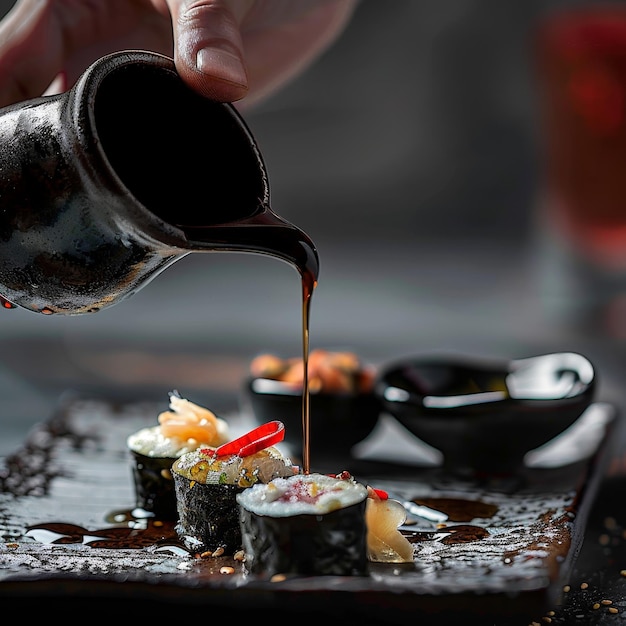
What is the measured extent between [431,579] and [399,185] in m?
5.65

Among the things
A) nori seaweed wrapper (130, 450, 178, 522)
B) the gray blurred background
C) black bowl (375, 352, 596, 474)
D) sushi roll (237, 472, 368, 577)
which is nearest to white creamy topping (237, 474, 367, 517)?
sushi roll (237, 472, 368, 577)

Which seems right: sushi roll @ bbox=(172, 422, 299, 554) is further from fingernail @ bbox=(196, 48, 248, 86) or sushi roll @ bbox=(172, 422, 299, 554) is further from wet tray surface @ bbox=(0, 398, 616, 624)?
fingernail @ bbox=(196, 48, 248, 86)

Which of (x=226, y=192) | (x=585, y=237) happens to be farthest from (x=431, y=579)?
(x=585, y=237)

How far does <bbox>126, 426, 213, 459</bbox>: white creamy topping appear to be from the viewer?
2.78m

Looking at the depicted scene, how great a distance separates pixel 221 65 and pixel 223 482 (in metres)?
0.96

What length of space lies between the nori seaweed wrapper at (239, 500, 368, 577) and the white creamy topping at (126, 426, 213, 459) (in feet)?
→ 1.94

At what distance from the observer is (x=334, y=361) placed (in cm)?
342

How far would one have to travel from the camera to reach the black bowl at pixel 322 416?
3299 millimetres

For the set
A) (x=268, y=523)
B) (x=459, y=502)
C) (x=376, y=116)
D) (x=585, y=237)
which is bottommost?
(x=459, y=502)

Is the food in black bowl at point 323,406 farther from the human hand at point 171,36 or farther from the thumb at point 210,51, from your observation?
the thumb at point 210,51

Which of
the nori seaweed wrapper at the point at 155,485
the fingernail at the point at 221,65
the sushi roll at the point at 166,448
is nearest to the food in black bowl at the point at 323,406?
the sushi roll at the point at 166,448

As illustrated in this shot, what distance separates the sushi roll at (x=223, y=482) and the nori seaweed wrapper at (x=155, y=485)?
0.17 meters

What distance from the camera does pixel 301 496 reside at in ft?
7.43

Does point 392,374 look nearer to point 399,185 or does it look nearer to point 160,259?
point 160,259
